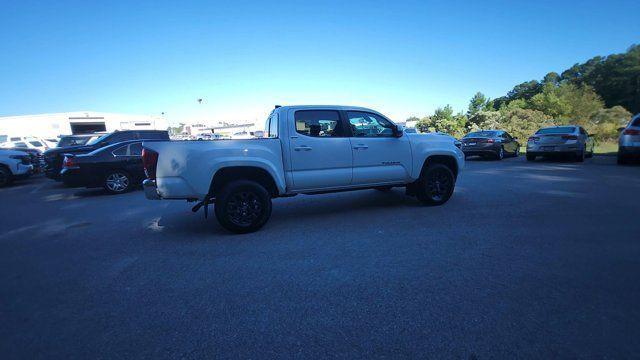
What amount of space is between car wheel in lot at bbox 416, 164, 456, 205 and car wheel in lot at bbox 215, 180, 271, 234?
3091 mm

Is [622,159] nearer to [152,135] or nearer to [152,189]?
[152,189]

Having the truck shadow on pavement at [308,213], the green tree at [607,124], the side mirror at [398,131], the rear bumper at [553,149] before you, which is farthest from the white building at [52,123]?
the green tree at [607,124]

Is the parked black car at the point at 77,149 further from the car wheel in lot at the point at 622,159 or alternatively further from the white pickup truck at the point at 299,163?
the car wheel in lot at the point at 622,159

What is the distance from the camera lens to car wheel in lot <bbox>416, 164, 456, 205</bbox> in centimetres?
605

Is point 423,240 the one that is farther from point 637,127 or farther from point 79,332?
point 637,127

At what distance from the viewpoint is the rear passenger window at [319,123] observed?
17.0 feet

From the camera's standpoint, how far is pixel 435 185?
243 inches

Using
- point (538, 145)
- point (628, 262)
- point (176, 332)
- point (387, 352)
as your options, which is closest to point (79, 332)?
point (176, 332)

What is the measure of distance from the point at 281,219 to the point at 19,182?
13.7 metres

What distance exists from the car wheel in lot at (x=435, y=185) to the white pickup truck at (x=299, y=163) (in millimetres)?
19

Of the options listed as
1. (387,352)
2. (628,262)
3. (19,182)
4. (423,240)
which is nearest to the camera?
(387,352)

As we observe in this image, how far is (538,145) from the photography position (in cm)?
1328

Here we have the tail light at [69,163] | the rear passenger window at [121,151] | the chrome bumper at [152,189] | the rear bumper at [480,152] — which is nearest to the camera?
the chrome bumper at [152,189]

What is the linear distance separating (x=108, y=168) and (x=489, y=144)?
15.6m
